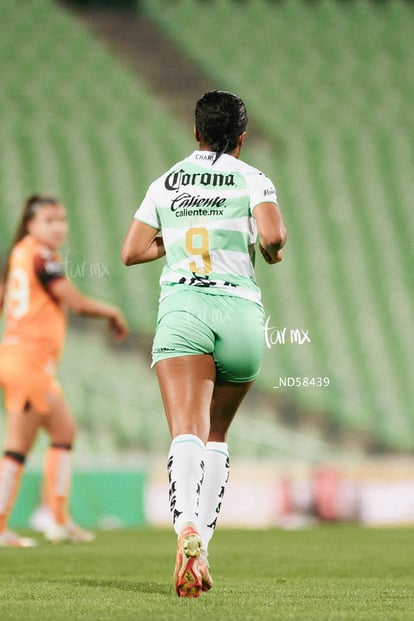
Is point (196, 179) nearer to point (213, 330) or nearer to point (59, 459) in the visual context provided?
point (213, 330)

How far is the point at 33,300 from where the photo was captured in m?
6.23

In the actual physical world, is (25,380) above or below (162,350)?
above

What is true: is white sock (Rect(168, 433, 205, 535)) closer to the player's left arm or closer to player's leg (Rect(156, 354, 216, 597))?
player's leg (Rect(156, 354, 216, 597))

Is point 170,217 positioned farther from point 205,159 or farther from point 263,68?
point 263,68

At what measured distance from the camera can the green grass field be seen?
3.23m

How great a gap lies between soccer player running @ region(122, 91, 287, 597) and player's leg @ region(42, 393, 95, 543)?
2.50 meters

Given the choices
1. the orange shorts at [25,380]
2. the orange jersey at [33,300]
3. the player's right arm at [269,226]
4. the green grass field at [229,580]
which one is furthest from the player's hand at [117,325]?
the player's right arm at [269,226]

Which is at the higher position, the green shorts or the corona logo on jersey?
the corona logo on jersey

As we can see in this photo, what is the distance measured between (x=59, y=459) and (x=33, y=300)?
2.83ft

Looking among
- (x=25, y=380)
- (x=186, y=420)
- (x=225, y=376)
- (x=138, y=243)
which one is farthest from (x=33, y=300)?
(x=186, y=420)

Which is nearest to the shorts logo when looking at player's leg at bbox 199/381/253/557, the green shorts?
the green shorts

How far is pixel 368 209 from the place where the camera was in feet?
43.8

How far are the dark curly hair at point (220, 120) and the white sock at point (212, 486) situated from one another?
959 millimetres

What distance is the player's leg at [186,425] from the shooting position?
3.51m
